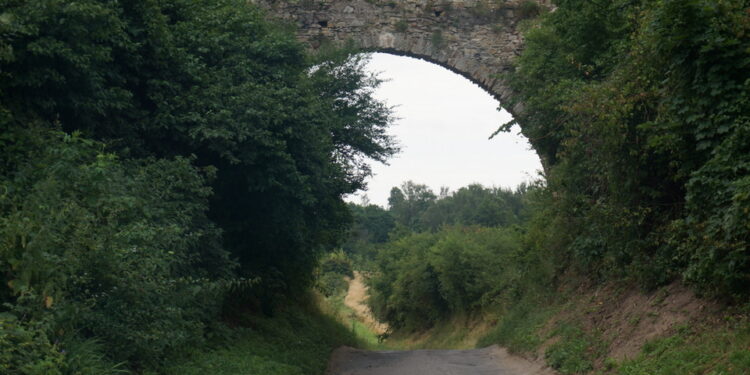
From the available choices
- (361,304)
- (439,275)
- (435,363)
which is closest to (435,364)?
(435,363)

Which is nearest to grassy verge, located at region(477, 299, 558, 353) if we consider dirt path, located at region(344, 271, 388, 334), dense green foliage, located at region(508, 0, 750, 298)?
dense green foliage, located at region(508, 0, 750, 298)

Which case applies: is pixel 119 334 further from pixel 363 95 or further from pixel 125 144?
pixel 363 95

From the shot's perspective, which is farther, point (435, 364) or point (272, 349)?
point (435, 364)

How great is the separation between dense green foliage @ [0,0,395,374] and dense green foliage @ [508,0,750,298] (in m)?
4.58

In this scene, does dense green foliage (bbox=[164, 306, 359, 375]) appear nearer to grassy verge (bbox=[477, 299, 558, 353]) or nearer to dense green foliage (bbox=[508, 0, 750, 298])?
grassy verge (bbox=[477, 299, 558, 353])

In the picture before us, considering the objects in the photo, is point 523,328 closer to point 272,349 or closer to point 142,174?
point 272,349

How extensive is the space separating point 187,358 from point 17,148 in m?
3.10

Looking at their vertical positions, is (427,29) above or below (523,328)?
above

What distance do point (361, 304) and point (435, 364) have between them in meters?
30.4

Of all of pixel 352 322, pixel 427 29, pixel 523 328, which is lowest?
pixel 523 328

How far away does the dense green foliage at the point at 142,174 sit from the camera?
20.6 feet

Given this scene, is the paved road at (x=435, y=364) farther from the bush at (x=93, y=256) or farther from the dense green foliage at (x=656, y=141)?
the bush at (x=93, y=256)

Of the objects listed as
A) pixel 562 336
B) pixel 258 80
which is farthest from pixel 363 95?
pixel 562 336

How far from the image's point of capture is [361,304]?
4225 centimetres
